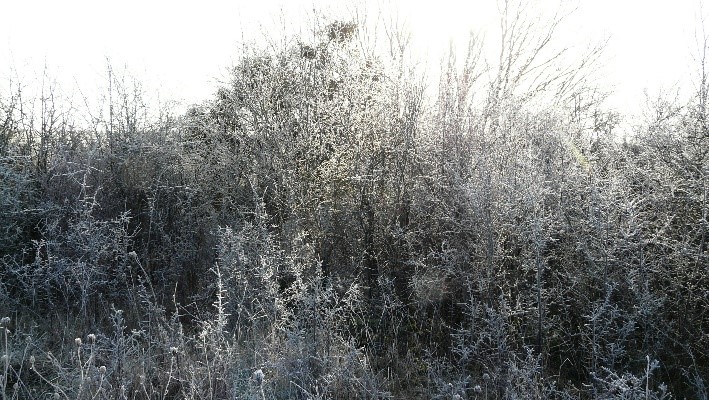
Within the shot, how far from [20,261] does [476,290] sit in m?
5.44

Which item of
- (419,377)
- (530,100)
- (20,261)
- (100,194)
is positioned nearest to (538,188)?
(419,377)

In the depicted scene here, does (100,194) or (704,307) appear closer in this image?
(704,307)

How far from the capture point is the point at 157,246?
289 inches

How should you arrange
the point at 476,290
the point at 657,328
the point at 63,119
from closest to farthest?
the point at 657,328
the point at 476,290
the point at 63,119

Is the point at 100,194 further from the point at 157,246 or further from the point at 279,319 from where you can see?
the point at 279,319

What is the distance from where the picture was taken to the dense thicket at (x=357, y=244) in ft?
14.2

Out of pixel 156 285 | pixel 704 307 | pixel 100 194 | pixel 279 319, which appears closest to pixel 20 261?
pixel 100 194

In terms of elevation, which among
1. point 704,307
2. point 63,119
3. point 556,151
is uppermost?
point 63,119

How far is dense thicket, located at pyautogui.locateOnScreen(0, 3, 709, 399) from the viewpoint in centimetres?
434

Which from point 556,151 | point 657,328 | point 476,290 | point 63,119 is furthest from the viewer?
point 63,119

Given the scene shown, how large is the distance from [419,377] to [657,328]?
6.28 ft

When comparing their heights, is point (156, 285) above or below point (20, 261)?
below

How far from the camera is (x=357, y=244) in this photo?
6.27m

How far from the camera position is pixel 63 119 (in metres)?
8.35
